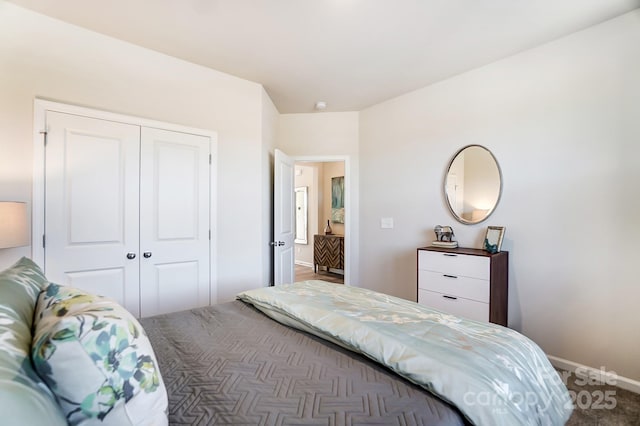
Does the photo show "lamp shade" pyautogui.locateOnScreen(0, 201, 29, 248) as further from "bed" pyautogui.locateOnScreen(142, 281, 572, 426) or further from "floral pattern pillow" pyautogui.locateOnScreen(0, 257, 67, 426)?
"floral pattern pillow" pyautogui.locateOnScreen(0, 257, 67, 426)

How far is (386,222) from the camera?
367cm

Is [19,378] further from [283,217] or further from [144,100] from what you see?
[283,217]

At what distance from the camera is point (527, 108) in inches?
99.6

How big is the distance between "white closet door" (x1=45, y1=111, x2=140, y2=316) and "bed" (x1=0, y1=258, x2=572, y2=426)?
117 centimetres

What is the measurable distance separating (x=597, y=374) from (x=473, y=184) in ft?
5.63

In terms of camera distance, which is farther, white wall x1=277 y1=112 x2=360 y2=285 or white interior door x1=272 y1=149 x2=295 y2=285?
white wall x1=277 y1=112 x2=360 y2=285

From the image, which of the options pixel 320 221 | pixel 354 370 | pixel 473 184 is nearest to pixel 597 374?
pixel 473 184

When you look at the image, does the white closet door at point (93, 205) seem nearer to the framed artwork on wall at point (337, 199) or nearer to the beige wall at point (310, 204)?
the framed artwork on wall at point (337, 199)

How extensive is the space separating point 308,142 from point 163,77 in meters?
1.93

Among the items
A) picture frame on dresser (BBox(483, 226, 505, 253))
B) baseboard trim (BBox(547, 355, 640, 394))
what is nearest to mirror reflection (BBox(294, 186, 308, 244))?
picture frame on dresser (BBox(483, 226, 505, 253))

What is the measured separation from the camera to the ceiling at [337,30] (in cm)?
200

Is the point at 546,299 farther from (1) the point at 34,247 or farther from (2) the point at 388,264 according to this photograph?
(1) the point at 34,247

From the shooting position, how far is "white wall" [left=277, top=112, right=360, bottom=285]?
3992mm

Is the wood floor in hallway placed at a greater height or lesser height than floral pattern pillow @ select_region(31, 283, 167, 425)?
lesser
